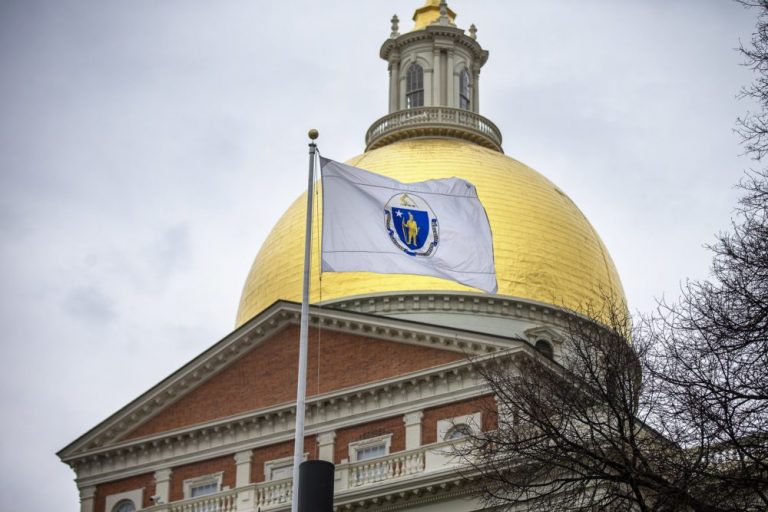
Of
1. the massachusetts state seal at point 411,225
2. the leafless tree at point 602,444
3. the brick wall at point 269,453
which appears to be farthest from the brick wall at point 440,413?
the leafless tree at point 602,444

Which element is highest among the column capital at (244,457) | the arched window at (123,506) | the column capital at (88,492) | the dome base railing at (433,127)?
the dome base railing at (433,127)

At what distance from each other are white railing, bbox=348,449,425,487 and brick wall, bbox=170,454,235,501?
480 cm

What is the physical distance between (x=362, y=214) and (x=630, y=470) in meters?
9.67

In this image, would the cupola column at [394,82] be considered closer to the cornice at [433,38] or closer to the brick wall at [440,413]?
the cornice at [433,38]

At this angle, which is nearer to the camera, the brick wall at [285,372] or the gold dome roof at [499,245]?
the brick wall at [285,372]

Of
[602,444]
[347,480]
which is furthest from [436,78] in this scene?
[602,444]

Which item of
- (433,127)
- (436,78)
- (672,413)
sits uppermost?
(436,78)

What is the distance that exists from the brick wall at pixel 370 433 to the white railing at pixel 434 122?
17707mm

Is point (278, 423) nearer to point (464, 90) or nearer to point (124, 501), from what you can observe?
point (124, 501)

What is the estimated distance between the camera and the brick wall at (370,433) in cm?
4081

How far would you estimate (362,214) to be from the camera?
30125mm

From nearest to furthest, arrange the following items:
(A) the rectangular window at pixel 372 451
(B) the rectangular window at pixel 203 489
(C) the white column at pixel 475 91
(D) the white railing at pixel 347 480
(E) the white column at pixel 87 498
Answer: (D) the white railing at pixel 347 480 < (A) the rectangular window at pixel 372 451 < (B) the rectangular window at pixel 203 489 < (E) the white column at pixel 87 498 < (C) the white column at pixel 475 91

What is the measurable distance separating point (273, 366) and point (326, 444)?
11.1ft

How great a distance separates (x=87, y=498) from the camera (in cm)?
4466
